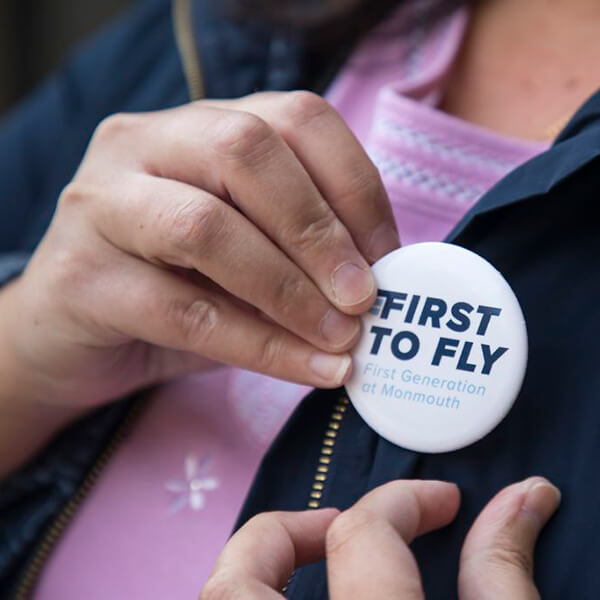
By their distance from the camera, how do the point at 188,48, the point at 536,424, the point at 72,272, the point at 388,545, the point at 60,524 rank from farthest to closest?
the point at 188,48 < the point at 60,524 < the point at 72,272 < the point at 536,424 < the point at 388,545

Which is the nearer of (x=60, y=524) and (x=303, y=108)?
(x=303, y=108)

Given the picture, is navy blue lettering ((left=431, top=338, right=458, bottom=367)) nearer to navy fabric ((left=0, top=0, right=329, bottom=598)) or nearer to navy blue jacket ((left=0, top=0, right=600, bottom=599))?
navy blue jacket ((left=0, top=0, right=600, bottom=599))

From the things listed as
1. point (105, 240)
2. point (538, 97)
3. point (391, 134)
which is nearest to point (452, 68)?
point (538, 97)

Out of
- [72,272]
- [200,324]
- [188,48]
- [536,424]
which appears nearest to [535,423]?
[536,424]

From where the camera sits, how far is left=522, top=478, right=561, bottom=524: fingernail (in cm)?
62

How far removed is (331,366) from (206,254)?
15cm

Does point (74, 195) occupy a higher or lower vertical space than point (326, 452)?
higher

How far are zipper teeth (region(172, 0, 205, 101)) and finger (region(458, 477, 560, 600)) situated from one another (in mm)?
709

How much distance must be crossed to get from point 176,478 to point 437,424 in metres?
0.34

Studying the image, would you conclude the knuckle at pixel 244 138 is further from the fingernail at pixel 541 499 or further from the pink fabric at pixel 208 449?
the fingernail at pixel 541 499

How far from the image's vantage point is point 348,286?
26.9 inches

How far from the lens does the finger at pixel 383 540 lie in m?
0.53

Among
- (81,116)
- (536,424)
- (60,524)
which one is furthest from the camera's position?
(81,116)

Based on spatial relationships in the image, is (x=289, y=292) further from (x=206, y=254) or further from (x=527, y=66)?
(x=527, y=66)
